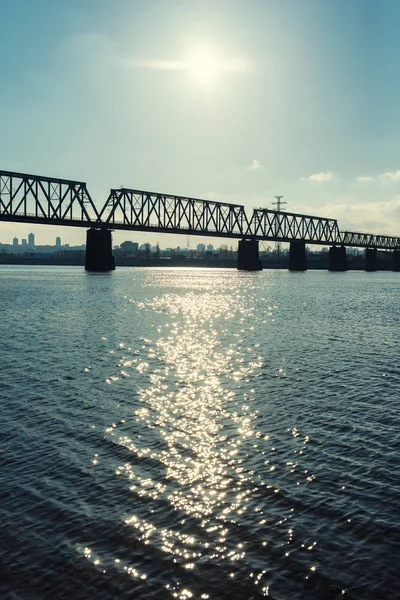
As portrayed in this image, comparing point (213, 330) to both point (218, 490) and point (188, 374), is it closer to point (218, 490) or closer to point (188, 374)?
point (188, 374)

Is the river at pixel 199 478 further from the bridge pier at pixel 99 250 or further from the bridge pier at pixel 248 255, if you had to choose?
the bridge pier at pixel 248 255

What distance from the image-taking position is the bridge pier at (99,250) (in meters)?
137

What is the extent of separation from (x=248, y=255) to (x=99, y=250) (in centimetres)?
6475

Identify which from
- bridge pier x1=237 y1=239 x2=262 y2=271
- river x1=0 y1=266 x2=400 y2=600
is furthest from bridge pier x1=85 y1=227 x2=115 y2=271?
river x1=0 y1=266 x2=400 y2=600

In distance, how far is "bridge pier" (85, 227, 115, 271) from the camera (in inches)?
5399

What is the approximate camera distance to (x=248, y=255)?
626ft

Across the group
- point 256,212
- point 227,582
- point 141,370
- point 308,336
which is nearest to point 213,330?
point 308,336

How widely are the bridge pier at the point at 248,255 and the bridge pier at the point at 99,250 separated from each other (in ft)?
174

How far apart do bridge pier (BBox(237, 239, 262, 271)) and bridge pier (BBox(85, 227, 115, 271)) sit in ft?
174

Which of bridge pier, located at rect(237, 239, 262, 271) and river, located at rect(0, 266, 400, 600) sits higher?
bridge pier, located at rect(237, 239, 262, 271)

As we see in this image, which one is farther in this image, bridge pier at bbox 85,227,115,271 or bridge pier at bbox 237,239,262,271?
bridge pier at bbox 237,239,262,271

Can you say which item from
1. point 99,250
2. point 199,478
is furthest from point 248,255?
point 199,478

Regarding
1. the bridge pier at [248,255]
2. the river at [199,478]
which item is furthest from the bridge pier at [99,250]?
the river at [199,478]

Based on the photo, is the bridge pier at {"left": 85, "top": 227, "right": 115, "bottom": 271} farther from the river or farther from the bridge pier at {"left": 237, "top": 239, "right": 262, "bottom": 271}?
the river
